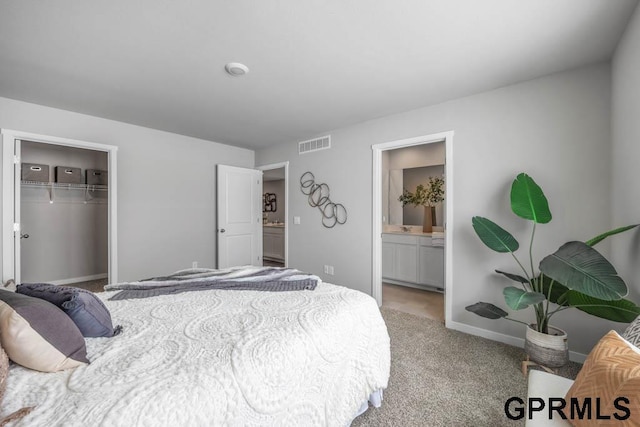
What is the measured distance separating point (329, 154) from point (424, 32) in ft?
7.39

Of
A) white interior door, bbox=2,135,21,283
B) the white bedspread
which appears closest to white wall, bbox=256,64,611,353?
the white bedspread

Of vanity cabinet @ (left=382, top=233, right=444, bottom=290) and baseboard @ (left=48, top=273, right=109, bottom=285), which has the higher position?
vanity cabinet @ (left=382, top=233, right=444, bottom=290)

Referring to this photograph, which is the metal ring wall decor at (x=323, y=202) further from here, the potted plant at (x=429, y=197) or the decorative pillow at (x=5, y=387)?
the decorative pillow at (x=5, y=387)

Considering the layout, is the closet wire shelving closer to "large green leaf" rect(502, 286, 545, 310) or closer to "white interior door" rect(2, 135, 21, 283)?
"white interior door" rect(2, 135, 21, 283)

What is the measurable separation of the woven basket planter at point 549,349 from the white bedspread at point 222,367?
1.22m

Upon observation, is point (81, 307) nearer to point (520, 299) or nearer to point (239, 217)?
point (520, 299)

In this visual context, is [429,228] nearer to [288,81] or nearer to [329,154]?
[329,154]

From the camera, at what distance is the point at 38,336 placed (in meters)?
0.96

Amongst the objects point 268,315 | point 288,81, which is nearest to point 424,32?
point 288,81

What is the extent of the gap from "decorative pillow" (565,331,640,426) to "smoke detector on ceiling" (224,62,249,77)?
264 centimetres

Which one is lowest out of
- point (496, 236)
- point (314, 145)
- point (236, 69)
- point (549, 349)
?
point (549, 349)

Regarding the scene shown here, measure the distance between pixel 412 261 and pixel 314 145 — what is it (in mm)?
2339

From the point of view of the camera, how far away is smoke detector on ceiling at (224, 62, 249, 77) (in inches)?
85.6

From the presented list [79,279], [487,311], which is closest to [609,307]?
[487,311]
